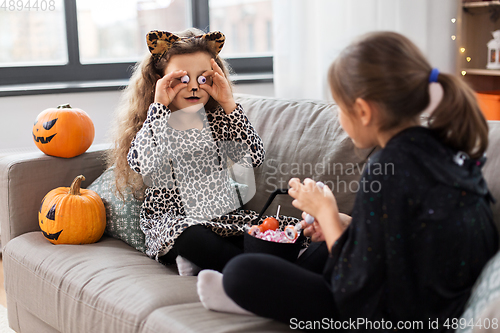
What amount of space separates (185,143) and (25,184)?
0.56m

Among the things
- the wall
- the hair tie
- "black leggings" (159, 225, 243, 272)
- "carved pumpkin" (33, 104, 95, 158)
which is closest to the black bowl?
"black leggings" (159, 225, 243, 272)

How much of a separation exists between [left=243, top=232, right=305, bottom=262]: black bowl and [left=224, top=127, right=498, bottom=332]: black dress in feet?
0.79

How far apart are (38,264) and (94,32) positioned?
176 cm

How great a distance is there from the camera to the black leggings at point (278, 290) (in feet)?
3.17

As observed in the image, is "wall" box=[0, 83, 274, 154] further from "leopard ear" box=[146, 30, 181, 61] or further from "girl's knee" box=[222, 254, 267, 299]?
"girl's knee" box=[222, 254, 267, 299]

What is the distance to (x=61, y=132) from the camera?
1.63 m

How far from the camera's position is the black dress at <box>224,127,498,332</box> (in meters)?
0.87

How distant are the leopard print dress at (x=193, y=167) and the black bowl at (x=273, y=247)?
0.72ft

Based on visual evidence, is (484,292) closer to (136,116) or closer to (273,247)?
(273,247)

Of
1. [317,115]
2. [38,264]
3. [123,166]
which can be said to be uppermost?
[317,115]

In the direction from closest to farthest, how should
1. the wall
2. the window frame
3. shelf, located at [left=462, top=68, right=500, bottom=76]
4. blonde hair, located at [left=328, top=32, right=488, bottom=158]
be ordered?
blonde hair, located at [left=328, top=32, right=488, bottom=158] < the wall < the window frame < shelf, located at [left=462, top=68, right=500, bottom=76]

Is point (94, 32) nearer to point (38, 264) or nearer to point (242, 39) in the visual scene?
point (242, 39)

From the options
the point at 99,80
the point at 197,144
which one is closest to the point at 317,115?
the point at 197,144

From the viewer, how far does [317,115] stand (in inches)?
63.2
